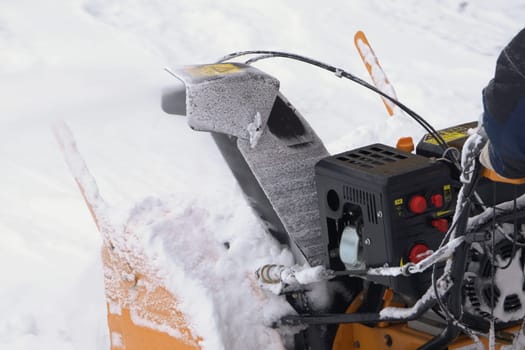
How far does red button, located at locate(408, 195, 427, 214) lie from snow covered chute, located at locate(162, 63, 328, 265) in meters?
0.32

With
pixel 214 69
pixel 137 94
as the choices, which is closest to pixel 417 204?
pixel 214 69

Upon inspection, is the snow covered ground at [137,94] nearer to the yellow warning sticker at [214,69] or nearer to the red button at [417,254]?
the yellow warning sticker at [214,69]

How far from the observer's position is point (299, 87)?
634cm

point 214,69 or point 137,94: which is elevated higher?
point 214,69

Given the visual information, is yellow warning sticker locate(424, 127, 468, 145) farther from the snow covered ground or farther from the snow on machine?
the snow covered ground

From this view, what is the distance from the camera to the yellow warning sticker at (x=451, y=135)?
113 inches

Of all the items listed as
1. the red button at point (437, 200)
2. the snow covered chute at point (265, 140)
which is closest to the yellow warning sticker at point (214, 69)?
the snow covered chute at point (265, 140)

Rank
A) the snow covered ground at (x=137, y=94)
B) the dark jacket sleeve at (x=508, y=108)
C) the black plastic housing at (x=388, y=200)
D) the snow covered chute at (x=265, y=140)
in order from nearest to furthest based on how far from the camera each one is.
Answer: the dark jacket sleeve at (x=508, y=108) < the black plastic housing at (x=388, y=200) < the snow covered chute at (x=265, y=140) < the snow covered ground at (x=137, y=94)

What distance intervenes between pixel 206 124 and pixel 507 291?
98cm

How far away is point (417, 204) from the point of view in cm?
257

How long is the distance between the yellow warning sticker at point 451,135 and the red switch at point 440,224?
302 millimetres

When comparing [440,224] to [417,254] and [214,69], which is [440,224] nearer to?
[417,254]

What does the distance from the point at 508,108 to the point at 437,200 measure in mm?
567

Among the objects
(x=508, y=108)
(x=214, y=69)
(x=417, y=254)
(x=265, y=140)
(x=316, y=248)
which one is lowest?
(x=316, y=248)
